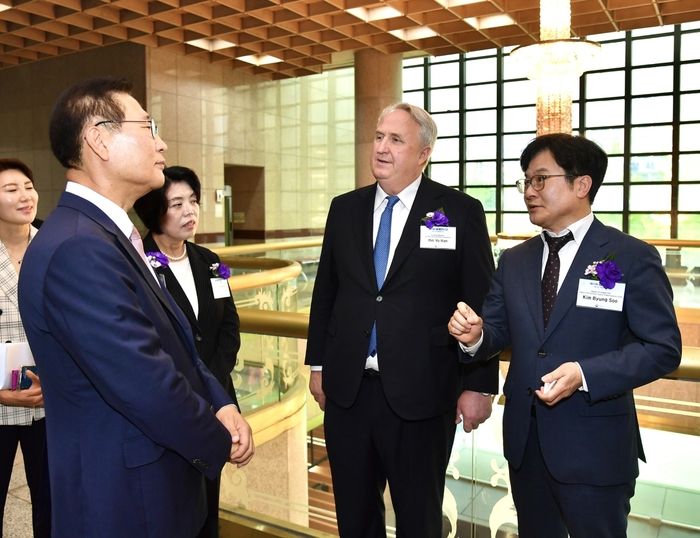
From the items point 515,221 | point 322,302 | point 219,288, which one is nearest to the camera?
point 322,302

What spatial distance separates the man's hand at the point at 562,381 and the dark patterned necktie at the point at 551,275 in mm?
238

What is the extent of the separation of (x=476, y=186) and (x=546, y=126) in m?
8.42

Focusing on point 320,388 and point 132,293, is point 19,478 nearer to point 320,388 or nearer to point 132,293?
point 320,388

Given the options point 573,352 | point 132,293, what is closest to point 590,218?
point 573,352

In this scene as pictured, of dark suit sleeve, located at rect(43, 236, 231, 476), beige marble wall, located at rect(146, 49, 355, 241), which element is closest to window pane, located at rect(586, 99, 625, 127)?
beige marble wall, located at rect(146, 49, 355, 241)

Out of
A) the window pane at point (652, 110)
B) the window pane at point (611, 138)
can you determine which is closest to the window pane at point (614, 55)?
the window pane at point (652, 110)

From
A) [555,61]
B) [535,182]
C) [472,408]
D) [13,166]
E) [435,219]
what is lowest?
[472,408]

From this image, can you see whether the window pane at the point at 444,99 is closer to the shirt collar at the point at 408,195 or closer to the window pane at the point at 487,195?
the window pane at the point at 487,195

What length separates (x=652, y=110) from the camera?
634 inches

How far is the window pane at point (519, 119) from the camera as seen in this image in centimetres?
1736

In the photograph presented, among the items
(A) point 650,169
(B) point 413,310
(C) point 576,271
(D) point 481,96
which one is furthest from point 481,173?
(C) point 576,271

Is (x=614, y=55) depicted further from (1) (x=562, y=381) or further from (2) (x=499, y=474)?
(1) (x=562, y=381)

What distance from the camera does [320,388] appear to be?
8.09ft

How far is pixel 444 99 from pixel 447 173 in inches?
85.4
